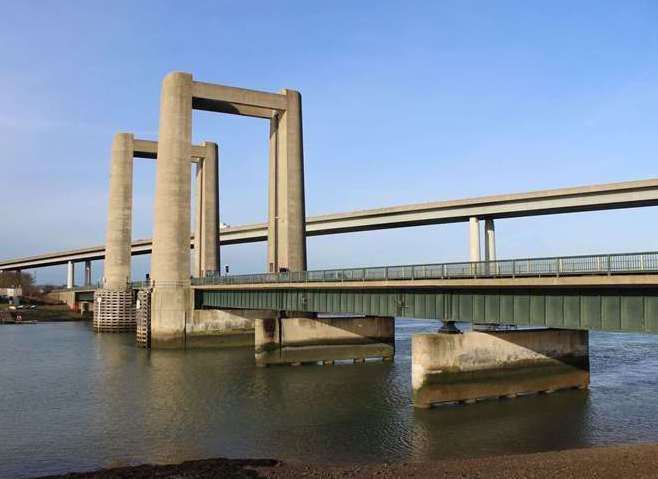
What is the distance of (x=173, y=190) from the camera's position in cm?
6894

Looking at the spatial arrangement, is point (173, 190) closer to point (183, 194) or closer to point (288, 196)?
point (183, 194)

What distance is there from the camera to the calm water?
24.9 m

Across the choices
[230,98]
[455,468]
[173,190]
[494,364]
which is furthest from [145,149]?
[455,468]

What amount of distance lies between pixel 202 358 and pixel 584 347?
1288 inches

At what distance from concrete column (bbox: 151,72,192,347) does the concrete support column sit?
73.9 ft

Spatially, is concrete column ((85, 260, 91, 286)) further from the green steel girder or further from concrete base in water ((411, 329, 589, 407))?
concrete base in water ((411, 329, 589, 407))

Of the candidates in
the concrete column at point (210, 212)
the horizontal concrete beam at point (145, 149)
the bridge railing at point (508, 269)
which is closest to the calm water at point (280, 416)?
the bridge railing at point (508, 269)

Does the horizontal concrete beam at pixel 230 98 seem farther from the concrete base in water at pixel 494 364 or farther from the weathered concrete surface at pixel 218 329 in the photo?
the concrete base in water at pixel 494 364

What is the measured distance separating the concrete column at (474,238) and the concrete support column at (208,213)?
1439 inches

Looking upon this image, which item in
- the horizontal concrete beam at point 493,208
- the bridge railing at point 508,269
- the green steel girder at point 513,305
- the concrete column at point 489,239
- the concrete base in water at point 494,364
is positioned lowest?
the concrete base in water at point 494,364

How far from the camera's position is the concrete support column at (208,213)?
93.4m

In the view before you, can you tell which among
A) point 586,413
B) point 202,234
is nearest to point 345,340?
point 586,413

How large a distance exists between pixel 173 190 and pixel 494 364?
4498cm

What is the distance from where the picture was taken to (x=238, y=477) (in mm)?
19656
